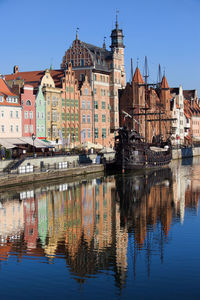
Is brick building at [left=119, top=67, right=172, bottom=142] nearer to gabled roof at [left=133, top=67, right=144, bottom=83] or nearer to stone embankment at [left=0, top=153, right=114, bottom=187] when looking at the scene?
gabled roof at [left=133, top=67, right=144, bottom=83]

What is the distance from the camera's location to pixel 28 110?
87.9 meters

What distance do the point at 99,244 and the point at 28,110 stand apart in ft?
186

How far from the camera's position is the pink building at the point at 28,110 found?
86.6 metres

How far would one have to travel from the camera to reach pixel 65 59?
110312 mm

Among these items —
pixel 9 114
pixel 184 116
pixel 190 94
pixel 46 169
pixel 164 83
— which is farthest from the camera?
pixel 190 94

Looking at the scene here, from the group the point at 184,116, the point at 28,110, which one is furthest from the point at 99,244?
the point at 184,116

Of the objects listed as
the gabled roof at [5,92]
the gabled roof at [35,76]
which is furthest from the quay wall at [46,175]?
the gabled roof at [35,76]

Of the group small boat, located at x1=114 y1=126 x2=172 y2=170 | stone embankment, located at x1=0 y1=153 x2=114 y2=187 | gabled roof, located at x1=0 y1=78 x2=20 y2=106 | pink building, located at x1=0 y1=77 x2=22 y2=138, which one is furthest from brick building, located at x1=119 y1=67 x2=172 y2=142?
stone embankment, located at x1=0 y1=153 x2=114 y2=187

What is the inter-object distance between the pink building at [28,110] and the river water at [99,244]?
90.9 ft

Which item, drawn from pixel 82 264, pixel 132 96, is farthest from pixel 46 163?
pixel 132 96

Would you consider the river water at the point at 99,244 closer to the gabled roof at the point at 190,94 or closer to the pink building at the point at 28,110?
the pink building at the point at 28,110

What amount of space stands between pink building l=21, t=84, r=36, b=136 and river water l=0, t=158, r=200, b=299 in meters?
27.7

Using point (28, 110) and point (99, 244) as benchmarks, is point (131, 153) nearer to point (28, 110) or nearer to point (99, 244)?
point (28, 110)

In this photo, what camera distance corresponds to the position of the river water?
2594 centimetres
